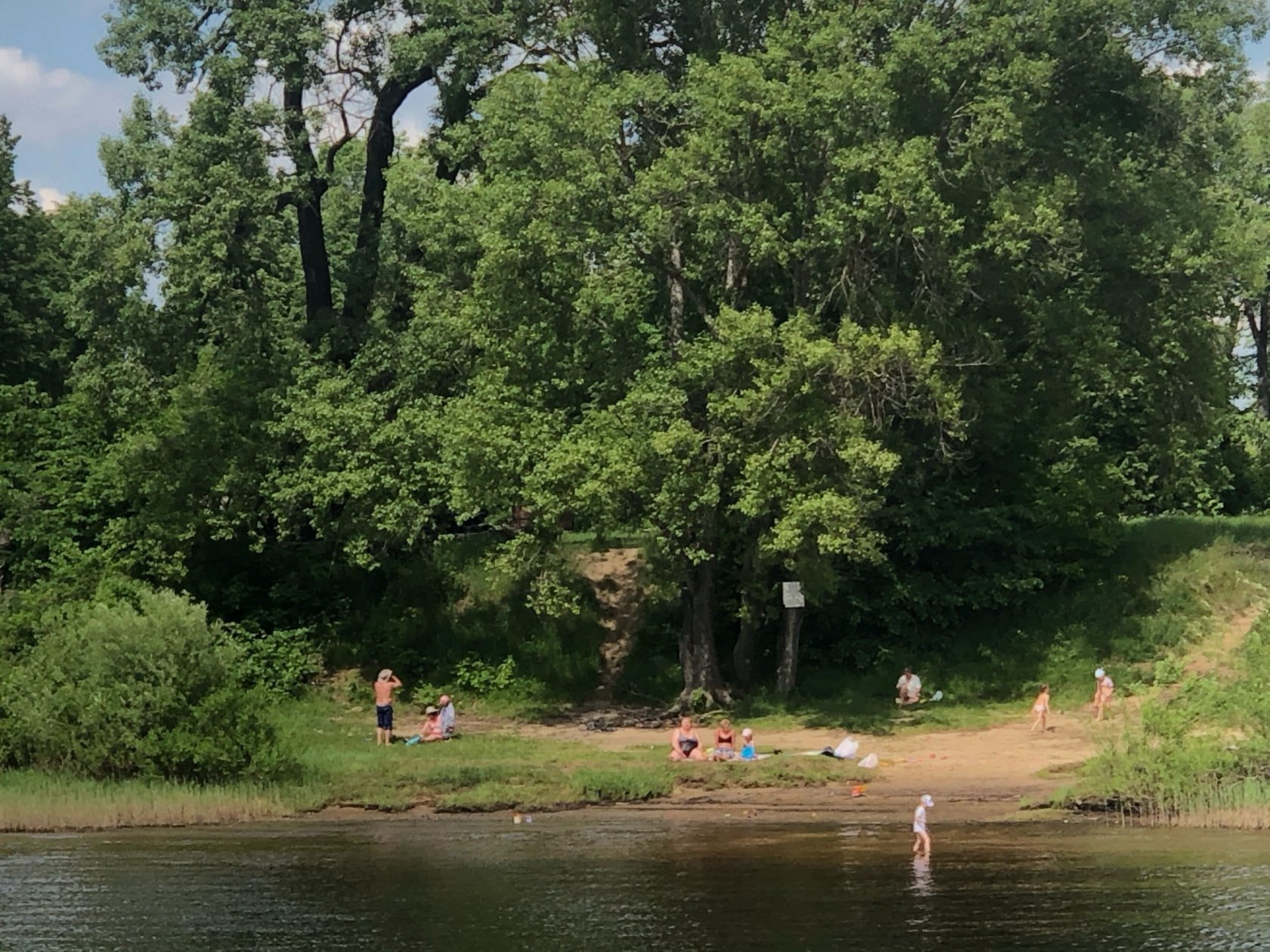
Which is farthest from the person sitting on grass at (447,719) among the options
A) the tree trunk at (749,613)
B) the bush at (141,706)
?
the tree trunk at (749,613)

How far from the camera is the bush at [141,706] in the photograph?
25.8m

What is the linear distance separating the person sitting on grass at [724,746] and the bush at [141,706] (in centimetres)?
796

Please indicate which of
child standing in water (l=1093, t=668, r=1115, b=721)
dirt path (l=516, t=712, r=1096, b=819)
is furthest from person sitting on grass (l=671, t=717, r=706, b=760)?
child standing in water (l=1093, t=668, r=1115, b=721)

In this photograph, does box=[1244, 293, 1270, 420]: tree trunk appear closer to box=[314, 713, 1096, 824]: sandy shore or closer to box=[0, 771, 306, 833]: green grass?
box=[314, 713, 1096, 824]: sandy shore

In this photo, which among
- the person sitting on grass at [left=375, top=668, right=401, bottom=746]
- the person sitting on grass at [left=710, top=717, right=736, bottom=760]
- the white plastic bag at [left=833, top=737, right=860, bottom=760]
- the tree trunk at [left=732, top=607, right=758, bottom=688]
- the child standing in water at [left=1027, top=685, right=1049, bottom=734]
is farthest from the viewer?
the tree trunk at [left=732, top=607, right=758, bottom=688]

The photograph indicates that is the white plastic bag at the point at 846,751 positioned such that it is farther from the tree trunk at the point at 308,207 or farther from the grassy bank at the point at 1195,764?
the tree trunk at the point at 308,207

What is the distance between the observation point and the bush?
84.6 ft

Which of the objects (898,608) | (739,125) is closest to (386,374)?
(739,125)

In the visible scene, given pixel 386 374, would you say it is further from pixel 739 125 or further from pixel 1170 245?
pixel 1170 245

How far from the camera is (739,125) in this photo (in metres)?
33.2

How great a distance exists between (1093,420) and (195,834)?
3093cm

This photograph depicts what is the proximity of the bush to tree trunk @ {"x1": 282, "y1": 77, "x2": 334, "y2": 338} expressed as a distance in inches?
608

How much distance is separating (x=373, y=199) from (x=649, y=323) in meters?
10.3

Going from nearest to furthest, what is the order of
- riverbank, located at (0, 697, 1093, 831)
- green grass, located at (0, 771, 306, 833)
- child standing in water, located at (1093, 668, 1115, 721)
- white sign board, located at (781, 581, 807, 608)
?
1. green grass, located at (0, 771, 306, 833)
2. riverbank, located at (0, 697, 1093, 831)
3. child standing in water, located at (1093, 668, 1115, 721)
4. white sign board, located at (781, 581, 807, 608)
